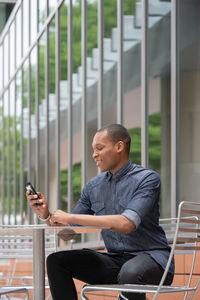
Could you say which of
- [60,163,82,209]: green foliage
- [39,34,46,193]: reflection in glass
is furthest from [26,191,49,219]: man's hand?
[39,34,46,193]: reflection in glass

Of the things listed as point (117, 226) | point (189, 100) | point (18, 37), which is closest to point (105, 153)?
point (117, 226)

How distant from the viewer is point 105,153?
4312mm

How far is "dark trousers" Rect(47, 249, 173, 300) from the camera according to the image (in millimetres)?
3932

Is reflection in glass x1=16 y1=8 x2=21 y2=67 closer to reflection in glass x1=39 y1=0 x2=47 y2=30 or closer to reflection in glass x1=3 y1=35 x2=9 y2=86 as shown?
reflection in glass x1=3 y1=35 x2=9 y2=86

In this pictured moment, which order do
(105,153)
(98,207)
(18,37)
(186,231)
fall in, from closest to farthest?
(186,231) → (105,153) → (98,207) → (18,37)

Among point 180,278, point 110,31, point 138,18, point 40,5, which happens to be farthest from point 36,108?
point 180,278

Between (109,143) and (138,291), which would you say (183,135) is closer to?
(109,143)

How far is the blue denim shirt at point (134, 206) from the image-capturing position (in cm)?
405

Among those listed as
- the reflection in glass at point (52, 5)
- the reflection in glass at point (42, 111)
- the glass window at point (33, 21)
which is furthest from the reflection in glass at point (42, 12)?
the glass window at point (33, 21)

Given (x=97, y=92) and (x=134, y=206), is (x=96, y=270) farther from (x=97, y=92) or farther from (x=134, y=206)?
(x=97, y=92)

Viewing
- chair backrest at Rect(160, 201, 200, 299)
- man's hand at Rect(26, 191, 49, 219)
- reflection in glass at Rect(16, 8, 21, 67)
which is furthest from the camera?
reflection in glass at Rect(16, 8, 21, 67)

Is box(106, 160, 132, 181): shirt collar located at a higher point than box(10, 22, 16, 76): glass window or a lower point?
lower

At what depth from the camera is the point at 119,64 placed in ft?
29.1

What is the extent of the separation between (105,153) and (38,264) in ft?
2.64
